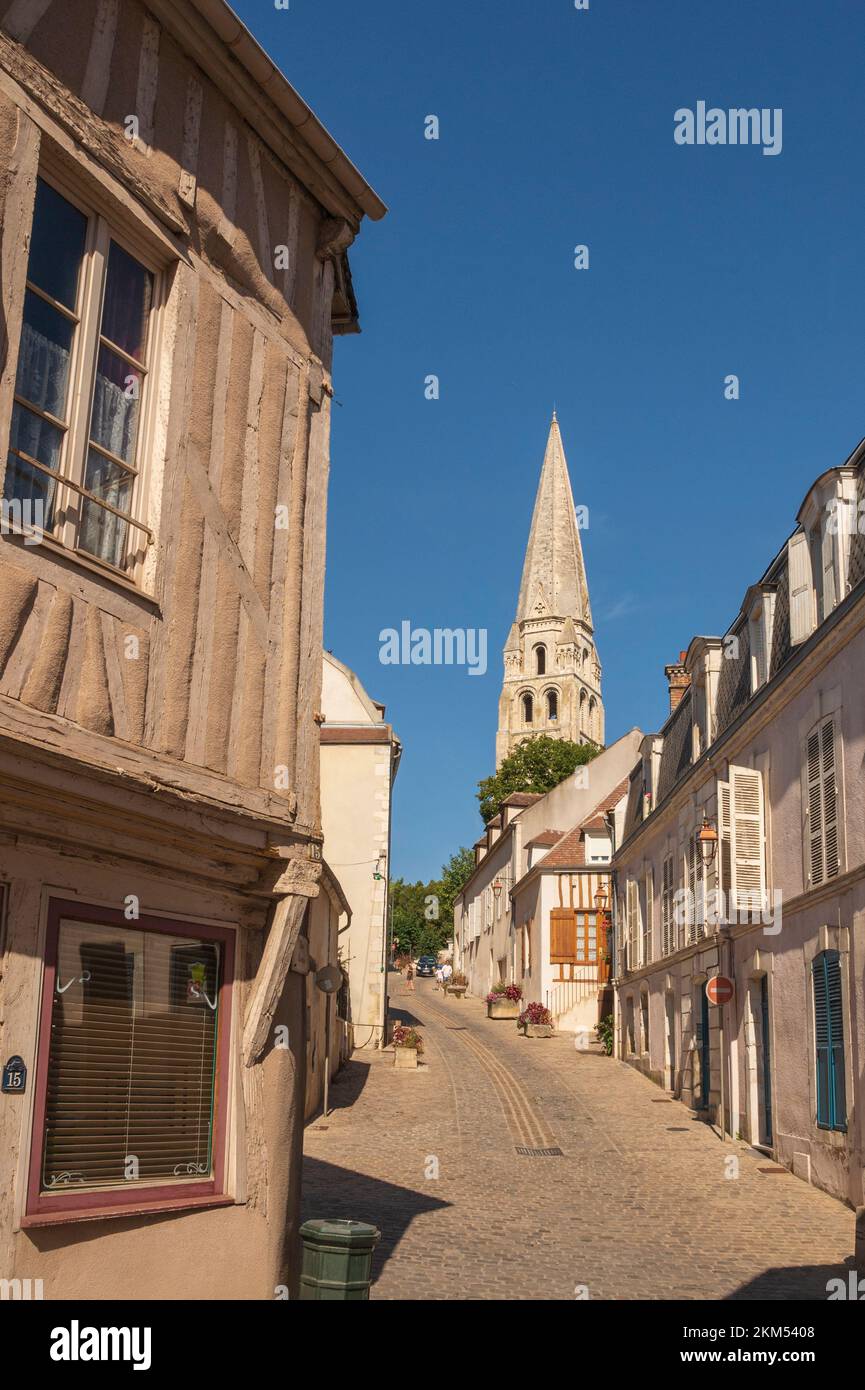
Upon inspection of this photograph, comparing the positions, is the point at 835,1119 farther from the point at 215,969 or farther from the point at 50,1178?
the point at 50,1178

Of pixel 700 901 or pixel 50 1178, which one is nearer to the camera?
pixel 50 1178

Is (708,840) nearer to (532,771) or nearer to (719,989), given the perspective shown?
(719,989)

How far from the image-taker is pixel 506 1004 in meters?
38.8

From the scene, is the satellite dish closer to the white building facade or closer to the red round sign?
the red round sign

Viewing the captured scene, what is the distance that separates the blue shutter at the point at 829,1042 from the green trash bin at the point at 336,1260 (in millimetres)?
7940

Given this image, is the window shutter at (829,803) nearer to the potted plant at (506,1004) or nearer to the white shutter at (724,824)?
the white shutter at (724,824)

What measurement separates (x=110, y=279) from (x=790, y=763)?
11.6 meters

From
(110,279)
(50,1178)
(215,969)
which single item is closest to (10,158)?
(110,279)

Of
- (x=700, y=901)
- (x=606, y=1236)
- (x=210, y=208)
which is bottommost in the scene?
(x=606, y=1236)

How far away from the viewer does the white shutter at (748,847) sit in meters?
17.0

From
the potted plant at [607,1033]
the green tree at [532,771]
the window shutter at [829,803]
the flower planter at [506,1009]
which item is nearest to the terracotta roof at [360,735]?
the potted plant at [607,1033]

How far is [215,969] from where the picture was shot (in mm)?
7066

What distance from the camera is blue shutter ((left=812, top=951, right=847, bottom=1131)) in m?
13.7

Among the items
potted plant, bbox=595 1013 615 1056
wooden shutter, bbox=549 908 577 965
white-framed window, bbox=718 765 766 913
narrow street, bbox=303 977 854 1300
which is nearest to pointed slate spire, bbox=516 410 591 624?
wooden shutter, bbox=549 908 577 965
